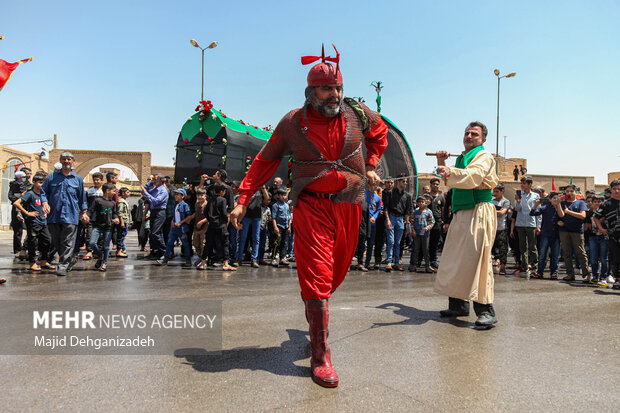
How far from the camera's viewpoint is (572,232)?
28.8 feet

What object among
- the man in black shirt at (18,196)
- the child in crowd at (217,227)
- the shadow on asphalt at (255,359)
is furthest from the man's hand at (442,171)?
the man in black shirt at (18,196)

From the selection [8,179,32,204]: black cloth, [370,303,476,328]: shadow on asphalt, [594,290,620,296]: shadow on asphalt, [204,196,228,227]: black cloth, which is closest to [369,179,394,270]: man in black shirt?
[204,196,228,227]: black cloth

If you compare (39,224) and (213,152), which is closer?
(39,224)

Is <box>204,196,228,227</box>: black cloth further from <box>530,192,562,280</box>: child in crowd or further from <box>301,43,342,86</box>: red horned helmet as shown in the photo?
<box>530,192,562,280</box>: child in crowd

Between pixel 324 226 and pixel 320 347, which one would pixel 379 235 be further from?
pixel 320 347

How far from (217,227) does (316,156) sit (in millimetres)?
5669

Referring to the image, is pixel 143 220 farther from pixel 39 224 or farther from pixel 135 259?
pixel 39 224

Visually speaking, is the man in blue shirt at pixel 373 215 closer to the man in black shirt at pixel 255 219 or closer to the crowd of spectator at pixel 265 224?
the crowd of spectator at pixel 265 224

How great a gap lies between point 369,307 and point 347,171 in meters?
2.41

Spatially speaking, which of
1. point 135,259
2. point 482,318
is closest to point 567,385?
point 482,318

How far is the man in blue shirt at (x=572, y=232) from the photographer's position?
28.3 ft

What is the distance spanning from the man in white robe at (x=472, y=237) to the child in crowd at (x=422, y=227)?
484cm

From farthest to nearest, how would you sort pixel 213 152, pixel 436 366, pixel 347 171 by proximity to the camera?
pixel 213 152 → pixel 347 171 → pixel 436 366

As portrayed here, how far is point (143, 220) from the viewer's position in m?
11.9
